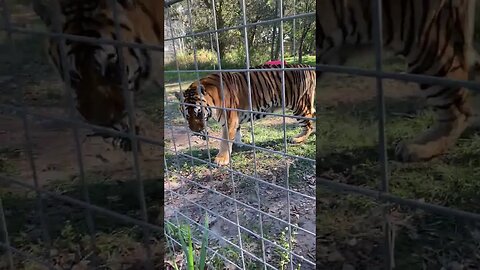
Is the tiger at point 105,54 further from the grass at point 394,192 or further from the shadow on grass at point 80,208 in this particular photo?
the grass at point 394,192

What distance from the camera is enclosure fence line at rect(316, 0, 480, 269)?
0.34 metres

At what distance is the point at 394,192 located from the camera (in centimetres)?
39

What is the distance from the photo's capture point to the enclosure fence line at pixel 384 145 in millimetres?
345

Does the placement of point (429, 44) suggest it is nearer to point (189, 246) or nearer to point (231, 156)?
point (189, 246)

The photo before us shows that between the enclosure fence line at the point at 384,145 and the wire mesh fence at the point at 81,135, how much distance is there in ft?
0.80

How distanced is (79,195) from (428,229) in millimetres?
458

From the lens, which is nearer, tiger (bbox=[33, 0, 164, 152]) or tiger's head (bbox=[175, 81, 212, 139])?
tiger (bbox=[33, 0, 164, 152])

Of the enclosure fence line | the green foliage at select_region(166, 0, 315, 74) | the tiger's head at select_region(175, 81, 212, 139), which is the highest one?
the green foliage at select_region(166, 0, 315, 74)

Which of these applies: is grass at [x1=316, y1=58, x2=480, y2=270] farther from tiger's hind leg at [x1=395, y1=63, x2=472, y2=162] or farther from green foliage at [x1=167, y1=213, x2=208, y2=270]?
green foliage at [x1=167, y1=213, x2=208, y2=270]

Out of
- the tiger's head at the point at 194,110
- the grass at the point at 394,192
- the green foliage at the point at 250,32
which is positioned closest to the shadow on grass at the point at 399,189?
the grass at the point at 394,192

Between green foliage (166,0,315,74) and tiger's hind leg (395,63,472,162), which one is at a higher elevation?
green foliage (166,0,315,74)

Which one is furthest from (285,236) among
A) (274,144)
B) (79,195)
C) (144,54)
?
(144,54)

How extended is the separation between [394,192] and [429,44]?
127 millimetres

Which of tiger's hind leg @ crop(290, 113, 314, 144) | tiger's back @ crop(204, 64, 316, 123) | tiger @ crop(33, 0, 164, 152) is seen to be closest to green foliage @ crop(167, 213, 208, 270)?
tiger @ crop(33, 0, 164, 152)
